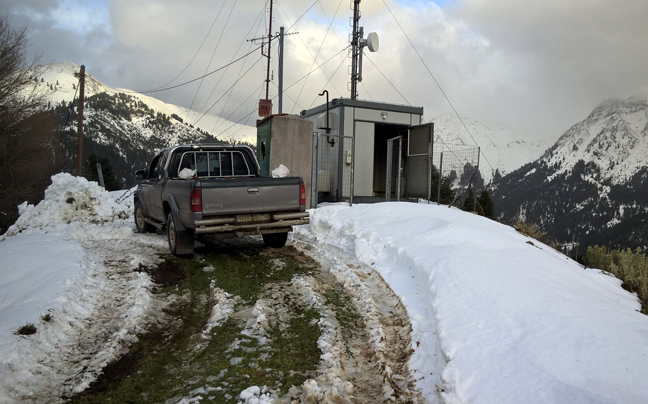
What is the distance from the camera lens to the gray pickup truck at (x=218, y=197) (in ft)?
22.6

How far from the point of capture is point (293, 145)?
13500 millimetres

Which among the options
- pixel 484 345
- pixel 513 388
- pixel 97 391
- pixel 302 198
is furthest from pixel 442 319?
pixel 302 198

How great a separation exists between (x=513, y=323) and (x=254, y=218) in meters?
4.75

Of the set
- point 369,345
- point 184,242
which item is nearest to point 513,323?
point 369,345

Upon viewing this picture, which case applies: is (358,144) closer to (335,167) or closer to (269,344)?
(335,167)

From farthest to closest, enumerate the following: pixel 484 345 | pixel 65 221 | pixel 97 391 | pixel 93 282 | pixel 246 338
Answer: pixel 65 221 → pixel 93 282 → pixel 246 338 → pixel 484 345 → pixel 97 391

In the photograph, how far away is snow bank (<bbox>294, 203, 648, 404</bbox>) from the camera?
9.25 feet

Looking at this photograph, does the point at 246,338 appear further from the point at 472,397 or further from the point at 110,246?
the point at 110,246

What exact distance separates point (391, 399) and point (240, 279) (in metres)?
3.65

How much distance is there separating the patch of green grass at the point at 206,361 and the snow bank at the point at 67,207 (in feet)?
28.7

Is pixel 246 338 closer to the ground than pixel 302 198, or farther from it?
closer to the ground

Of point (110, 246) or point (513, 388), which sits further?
point (110, 246)

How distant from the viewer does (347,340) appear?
4.09 metres

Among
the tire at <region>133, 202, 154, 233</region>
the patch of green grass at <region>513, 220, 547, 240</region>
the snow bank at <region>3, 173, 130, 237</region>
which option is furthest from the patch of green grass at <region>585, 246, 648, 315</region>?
the snow bank at <region>3, 173, 130, 237</region>
